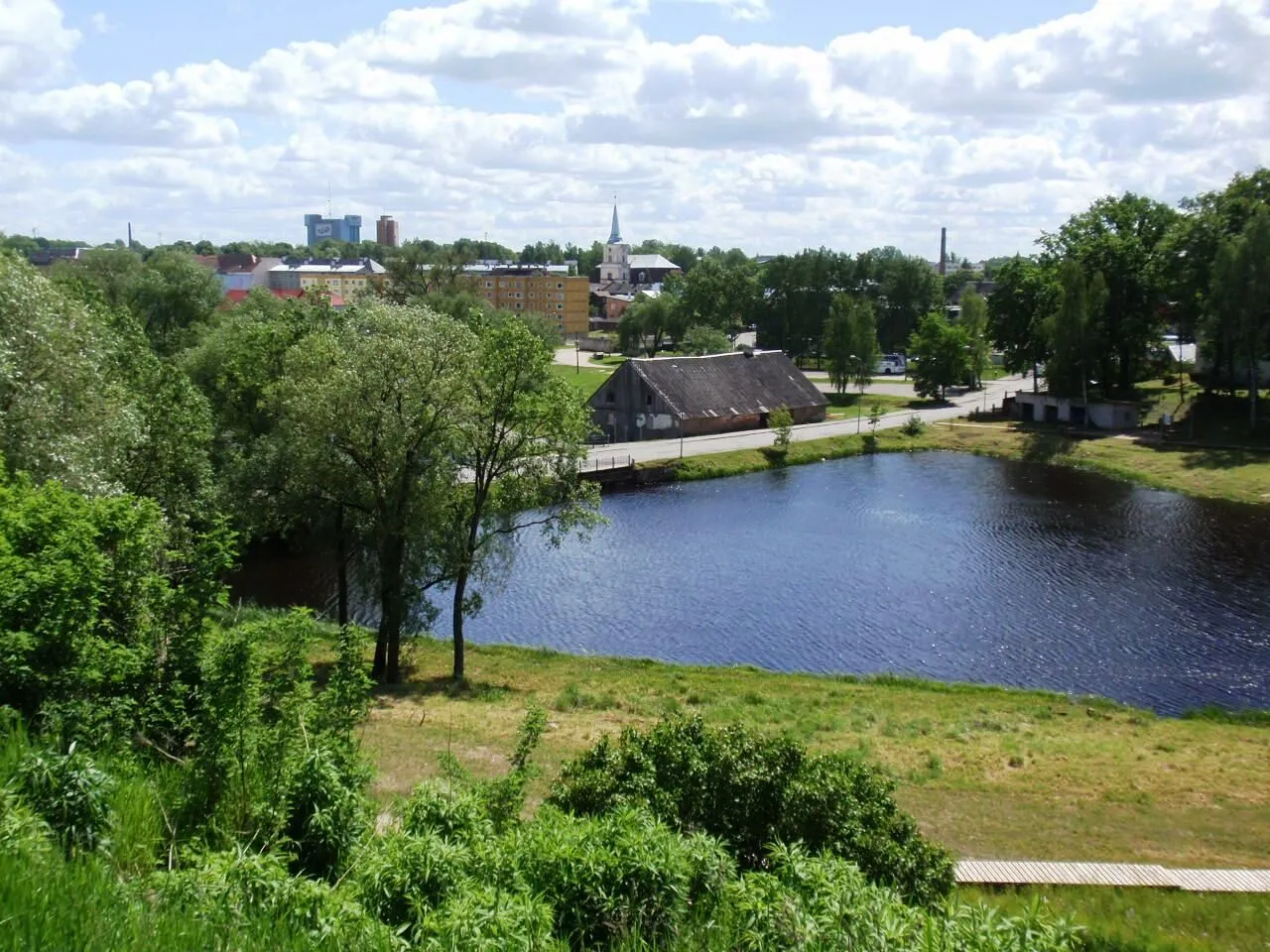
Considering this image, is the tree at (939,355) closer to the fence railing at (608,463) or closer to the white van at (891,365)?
the white van at (891,365)

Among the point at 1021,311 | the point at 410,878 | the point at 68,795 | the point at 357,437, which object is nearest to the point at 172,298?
the point at 357,437

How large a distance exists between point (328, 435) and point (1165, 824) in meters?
17.1

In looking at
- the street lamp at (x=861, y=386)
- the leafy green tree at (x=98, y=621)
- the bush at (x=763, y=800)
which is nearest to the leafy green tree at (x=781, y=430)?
the street lamp at (x=861, y=386)

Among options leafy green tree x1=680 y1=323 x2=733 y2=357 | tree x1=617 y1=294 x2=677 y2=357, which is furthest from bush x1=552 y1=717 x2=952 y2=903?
tree x1=617 y1=294 x2=677 y2=357

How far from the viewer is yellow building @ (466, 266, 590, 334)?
13000cm

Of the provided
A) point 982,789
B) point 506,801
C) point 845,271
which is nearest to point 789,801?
point 506,801

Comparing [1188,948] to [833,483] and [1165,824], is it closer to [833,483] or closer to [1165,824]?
[1165,824]

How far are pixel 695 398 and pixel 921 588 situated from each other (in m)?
31.6

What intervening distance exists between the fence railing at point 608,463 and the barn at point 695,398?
19.1ft

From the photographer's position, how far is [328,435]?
2262 centimetres

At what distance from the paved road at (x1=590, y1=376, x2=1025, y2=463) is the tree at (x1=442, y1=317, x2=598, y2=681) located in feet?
93.5

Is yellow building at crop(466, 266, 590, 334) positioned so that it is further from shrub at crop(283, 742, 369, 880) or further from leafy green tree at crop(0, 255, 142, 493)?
shrub at crop(283, 742, 369, 880)

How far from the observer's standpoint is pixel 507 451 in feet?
82.4

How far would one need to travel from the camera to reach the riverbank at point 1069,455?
1975 inches
